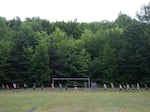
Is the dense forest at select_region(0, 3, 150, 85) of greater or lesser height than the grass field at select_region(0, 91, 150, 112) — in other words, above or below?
above

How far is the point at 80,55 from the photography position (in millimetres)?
Answer: 75062

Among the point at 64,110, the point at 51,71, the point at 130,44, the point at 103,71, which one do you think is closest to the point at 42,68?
→ the point at 51,71

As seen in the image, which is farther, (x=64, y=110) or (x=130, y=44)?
(x=130, y=44)

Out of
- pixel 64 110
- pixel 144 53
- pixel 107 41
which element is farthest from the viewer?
pixel 107 41

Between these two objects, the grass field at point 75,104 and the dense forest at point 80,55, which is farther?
the dense forest at point 80,55

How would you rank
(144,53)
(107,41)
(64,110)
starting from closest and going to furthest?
1. (64,110)
2. (144,53)
3. (107,41)

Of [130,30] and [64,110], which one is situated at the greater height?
[130,30]

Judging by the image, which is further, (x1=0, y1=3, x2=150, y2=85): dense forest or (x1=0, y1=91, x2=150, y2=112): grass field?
(x1=0, y1=3, x2=150, y2=85): dense forest

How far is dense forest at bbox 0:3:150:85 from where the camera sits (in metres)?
71.1

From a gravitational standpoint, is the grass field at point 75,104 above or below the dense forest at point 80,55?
below

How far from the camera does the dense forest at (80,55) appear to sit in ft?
233

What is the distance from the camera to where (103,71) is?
7394cm

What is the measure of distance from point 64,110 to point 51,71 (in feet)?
158

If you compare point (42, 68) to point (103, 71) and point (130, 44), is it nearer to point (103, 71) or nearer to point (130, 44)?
point (103, 71)
